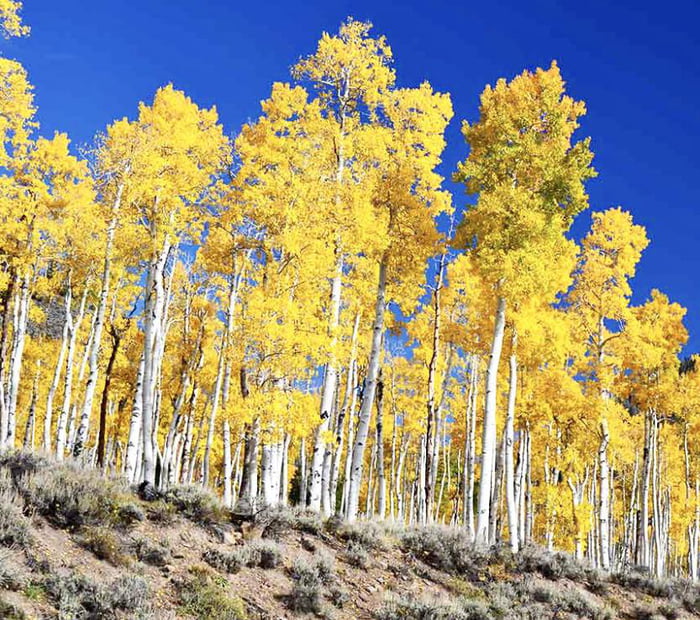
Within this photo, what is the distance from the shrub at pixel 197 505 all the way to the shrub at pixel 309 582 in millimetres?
2100

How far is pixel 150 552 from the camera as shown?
1135 cm

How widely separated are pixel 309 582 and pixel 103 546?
13.4 ft

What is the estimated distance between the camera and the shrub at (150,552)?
11250mm

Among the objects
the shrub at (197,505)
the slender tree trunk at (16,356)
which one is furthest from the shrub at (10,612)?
the slender tree trunk at (16,356)

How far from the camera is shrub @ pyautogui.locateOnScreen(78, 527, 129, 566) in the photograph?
10688 mm

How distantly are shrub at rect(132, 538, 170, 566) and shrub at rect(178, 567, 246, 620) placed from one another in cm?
60

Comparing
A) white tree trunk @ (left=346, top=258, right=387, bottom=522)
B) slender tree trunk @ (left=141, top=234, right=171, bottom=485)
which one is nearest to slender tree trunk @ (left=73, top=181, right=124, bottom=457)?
slender tree trunk @ (left=141, top=234, right=171, bottom=485)

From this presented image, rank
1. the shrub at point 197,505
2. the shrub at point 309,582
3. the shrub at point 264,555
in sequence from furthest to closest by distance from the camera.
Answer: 1. the shrub at point 197,505
2. the shrub at point 264,555
3. the shrub at point 309,582

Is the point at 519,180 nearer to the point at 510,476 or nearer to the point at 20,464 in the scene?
the point at 510,476

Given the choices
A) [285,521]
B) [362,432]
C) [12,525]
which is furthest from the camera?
[362,432]

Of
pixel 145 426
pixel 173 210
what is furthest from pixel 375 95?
pixel 145 426

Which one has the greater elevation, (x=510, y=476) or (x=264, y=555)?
(x=510, y=476)

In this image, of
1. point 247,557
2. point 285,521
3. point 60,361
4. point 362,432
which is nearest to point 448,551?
point 362,432

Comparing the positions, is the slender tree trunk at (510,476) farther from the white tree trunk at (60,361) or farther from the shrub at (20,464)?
the white tree trunk at (60,361)
